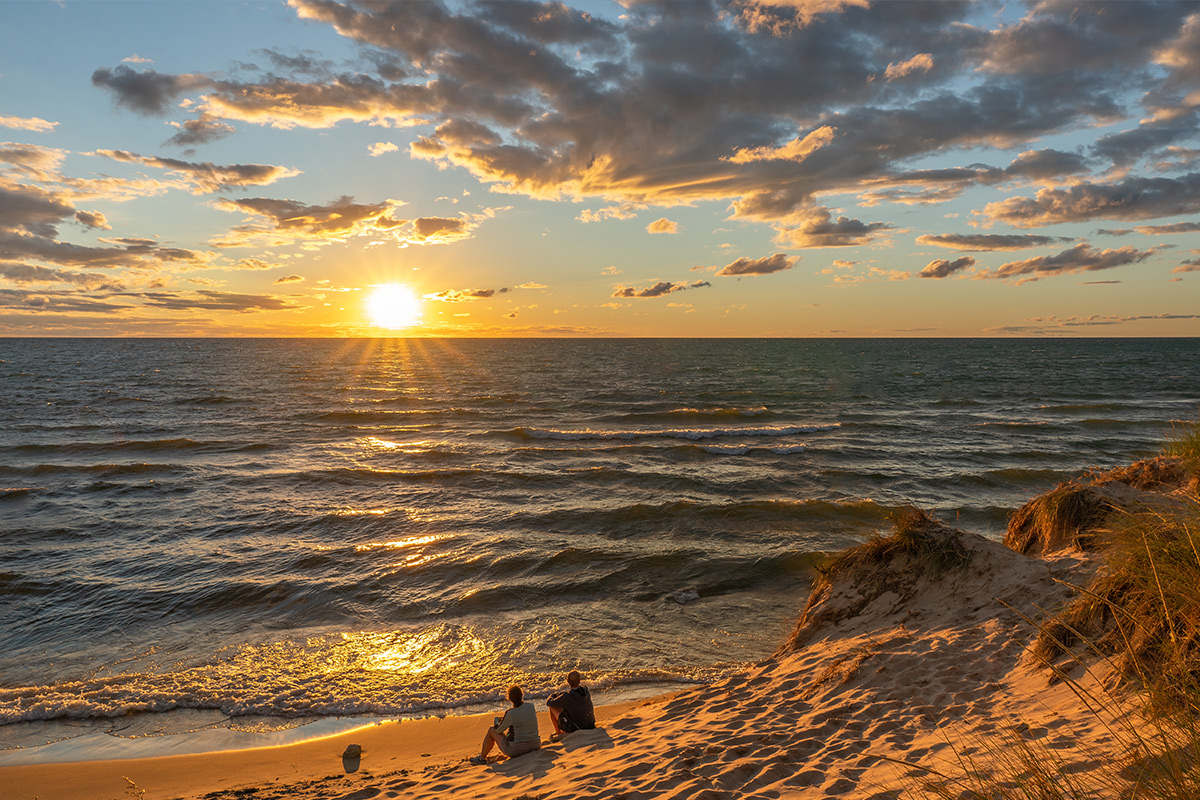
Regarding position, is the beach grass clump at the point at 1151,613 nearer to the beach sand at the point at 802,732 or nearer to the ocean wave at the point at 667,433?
the beach sand at the point at 802,732

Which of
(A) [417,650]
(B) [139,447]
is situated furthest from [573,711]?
(B) [139,447]

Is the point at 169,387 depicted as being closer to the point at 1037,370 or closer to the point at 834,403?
the point at 834,403

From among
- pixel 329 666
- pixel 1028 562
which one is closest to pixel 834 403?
pixel 1028 562

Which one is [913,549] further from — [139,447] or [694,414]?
[139,447]

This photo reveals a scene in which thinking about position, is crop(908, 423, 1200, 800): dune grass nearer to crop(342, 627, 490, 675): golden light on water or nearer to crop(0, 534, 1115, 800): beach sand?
crop(0, 534, 1115, 800): beach sand

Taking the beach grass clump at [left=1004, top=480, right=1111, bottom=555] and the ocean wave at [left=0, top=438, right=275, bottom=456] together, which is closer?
the beach grass clump at [left=1004, top=480, right=1111, bottom=555]

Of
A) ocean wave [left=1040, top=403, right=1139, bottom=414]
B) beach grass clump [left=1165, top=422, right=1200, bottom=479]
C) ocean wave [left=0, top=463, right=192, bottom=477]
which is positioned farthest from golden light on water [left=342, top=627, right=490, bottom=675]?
ocean wave [left=1040, top=403, right=1139, bottom=414]

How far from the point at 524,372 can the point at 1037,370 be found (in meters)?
65.2

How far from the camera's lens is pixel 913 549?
9.24 m

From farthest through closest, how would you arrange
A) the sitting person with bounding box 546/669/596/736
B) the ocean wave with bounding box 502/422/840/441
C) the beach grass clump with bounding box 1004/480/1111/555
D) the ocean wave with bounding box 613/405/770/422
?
the ocean wave with bounding box 613/405/770/422, the ocean wave with bounding box 502/422/840/441, the beach grass clump with bounding box 1004/480/1111/555, the sitting person with bounding box 546/669/596/736

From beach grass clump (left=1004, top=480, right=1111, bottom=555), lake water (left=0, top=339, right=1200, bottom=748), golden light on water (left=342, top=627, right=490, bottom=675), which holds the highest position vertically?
beach grass clump (left=1004, top=480, right=1111, bottom=555)

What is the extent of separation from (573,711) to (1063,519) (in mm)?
8108

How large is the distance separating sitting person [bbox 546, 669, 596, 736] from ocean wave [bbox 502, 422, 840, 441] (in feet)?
79.7

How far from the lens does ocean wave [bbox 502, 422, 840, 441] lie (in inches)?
1268
